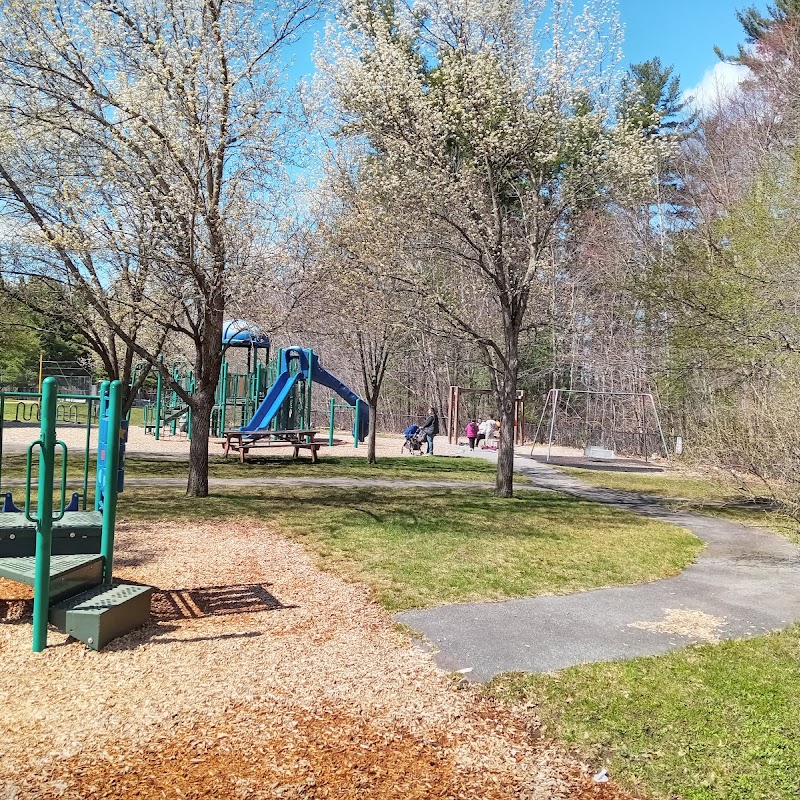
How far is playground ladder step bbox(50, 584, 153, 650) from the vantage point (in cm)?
434

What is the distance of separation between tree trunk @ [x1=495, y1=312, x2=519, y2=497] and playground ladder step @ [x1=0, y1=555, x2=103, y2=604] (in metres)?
8.13

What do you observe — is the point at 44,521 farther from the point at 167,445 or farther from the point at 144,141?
the point at 167,445

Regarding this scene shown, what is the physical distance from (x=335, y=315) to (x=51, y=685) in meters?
12.6

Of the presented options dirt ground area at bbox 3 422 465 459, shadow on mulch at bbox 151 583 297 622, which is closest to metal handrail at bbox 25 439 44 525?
shadow on mulch at bbox 151 583 297 622

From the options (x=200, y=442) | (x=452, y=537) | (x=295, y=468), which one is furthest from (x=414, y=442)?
(x=452, y=537)

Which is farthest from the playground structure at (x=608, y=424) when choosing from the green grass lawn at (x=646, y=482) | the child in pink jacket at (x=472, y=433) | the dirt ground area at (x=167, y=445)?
the dirt ground area at (x=167, y=445)

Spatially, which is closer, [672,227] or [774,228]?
[774,228]

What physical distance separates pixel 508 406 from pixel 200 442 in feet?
16.6

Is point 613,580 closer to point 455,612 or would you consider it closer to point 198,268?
point 455,612

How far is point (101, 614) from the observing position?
434 centimetres

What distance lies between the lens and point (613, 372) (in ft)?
91.1

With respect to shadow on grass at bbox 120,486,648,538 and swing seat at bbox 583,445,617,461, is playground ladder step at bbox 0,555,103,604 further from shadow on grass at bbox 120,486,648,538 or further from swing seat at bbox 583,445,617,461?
swing seat at bbox 583,445,617,461

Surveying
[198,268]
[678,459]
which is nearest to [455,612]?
[678,459]

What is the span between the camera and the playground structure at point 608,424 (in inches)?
971
